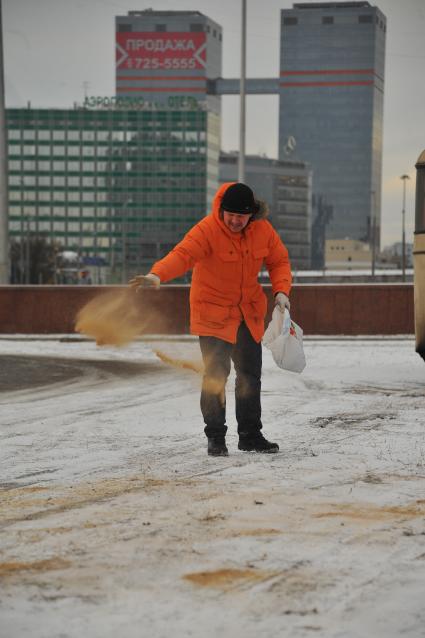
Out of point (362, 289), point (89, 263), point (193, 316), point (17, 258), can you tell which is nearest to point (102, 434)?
point (193, 316)

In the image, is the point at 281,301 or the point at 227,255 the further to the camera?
the point at 281,301

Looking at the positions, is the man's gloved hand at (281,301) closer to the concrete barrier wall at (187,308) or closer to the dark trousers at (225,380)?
the dark trousers at (225,380)

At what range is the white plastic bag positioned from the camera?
24.1ft

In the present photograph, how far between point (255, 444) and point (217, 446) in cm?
32

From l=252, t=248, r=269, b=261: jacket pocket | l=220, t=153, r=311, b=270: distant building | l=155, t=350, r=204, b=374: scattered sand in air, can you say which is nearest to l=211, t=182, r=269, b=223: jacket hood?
l=252, t=248, r=269, b=261: jacket pocket

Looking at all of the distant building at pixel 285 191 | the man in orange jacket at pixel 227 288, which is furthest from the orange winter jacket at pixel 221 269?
the distant building at pixel 285 191

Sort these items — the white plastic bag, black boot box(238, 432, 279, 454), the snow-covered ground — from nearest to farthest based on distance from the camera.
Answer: the snow-covered ground < black boot box(238, 432, 279, 454) < the white plastic bag

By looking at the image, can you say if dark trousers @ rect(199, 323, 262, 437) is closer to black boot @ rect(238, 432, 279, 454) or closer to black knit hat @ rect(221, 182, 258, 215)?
black boot @ rect(238, 432, 279, 454)

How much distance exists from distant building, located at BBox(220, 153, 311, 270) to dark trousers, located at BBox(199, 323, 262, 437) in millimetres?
174016

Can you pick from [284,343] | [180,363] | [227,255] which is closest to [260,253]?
[227,255]

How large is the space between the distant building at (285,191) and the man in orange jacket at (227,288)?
174 meters

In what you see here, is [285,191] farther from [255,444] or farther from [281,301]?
[255,444]

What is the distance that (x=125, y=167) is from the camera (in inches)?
6540

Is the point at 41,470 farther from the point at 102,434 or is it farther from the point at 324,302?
the point at 324,302
